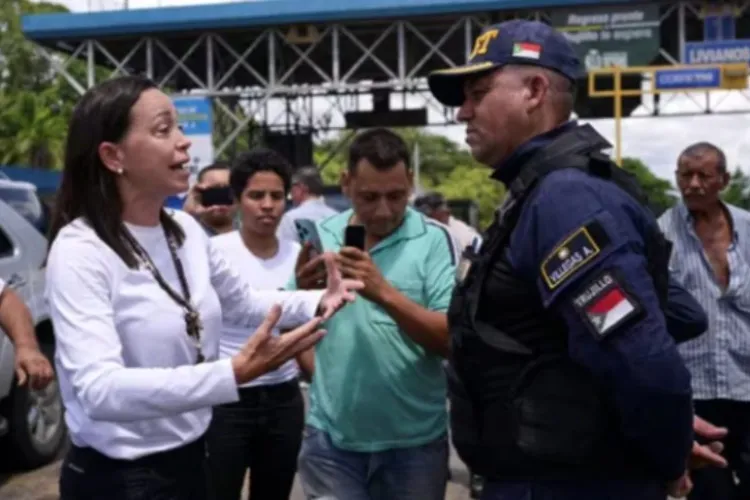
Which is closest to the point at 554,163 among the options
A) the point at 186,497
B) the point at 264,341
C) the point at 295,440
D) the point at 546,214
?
the point at 546,214

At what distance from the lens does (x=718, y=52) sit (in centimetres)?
1888

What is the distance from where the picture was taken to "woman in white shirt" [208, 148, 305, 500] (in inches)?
164

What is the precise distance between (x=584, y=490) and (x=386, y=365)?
1.17 m

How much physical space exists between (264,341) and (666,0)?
61.0ft

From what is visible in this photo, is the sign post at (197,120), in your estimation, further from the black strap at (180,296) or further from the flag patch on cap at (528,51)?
the flag patch on cap at (528,51)

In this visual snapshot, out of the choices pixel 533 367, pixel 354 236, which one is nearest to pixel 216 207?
pixel 354 236

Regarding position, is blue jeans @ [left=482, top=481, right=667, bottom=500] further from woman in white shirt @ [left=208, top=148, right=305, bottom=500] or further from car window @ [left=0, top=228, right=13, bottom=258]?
car window @ [left=0, top=228, right=13, bottom=258]

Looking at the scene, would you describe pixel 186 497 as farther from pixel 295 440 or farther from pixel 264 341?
pixel 295 440

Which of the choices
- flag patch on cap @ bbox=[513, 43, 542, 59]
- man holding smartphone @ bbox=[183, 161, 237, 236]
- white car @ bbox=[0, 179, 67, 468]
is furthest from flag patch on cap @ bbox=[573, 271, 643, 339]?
white car @ bbox=[0, 179, 67, 468]

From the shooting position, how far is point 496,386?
2428 mm

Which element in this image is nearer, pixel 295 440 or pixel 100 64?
pixel 295 440

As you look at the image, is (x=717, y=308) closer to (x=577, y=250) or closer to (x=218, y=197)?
(x=218, y=197)

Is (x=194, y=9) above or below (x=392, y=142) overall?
above

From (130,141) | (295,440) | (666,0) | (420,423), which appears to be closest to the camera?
(130,141)
